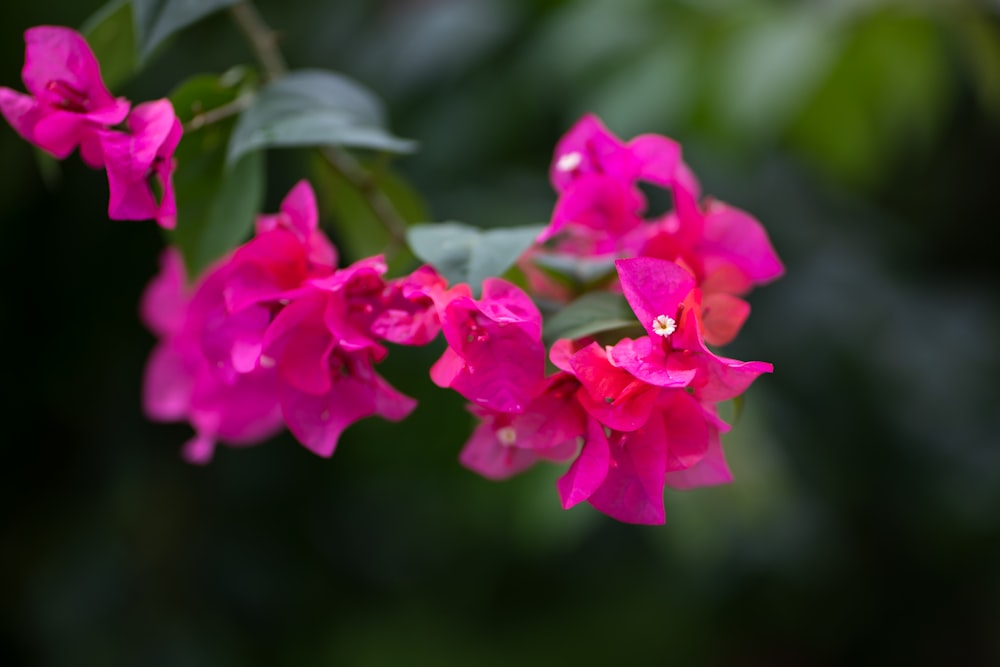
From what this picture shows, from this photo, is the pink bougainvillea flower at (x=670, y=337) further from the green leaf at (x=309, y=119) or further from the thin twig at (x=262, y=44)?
the thin twig at (x=262, y=44)

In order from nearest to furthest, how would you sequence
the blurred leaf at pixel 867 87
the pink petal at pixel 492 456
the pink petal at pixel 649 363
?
1. the pink petal at pixel 649 363
2. the pink petal at pixel 492 456
3. the blurred leaf at pixel 867 87

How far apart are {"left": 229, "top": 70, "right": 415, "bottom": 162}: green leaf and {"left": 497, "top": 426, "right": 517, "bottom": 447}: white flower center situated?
0.17m

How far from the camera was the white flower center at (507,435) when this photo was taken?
0.48 m

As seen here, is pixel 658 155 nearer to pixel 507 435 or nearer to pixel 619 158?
pixel 619 158

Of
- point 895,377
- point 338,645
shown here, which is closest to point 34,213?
point 338,645

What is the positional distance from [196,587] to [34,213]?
67cm

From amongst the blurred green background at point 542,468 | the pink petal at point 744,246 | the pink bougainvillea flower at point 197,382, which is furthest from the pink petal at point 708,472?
the blurred green background at point 542,468

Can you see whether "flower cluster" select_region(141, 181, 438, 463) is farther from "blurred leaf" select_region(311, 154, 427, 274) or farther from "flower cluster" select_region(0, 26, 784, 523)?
"blurred leaf" select_region(311, 154, 427, 274)

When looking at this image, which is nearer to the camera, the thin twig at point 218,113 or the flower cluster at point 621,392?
the flower cluster at point 621,392

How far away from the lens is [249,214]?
55cm

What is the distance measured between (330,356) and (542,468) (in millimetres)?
732

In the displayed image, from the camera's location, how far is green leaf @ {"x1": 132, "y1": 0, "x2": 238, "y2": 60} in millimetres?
506

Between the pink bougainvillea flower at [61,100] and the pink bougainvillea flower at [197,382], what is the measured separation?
0.10 m

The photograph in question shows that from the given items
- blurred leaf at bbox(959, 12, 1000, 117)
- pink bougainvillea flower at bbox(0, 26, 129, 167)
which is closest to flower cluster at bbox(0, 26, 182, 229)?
pink bougainvillea flower at bbox(0, 26, 129, 167)
